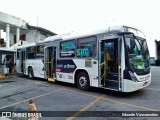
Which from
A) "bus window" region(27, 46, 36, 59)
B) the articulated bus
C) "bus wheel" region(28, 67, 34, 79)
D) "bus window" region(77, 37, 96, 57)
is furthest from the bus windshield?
"bus wheel" region(28, 67, 34, 79)

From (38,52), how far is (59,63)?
3.24 m

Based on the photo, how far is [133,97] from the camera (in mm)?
7871

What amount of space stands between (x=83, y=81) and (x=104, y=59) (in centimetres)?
173

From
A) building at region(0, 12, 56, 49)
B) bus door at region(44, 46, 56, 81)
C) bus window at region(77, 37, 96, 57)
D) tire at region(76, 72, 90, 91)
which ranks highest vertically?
building at region(0, 12, 56, 49)

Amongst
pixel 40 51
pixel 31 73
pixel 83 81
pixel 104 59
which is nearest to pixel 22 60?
pixel 31 73

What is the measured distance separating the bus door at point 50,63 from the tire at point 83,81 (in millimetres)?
2685

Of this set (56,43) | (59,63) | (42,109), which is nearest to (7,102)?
(42,109)

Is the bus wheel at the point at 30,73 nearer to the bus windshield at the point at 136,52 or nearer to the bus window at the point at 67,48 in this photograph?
the bus window at the point at 67,48

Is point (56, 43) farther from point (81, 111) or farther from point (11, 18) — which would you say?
point (11, 18)

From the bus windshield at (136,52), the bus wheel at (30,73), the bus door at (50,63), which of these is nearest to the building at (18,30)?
the bus wheel at (30,73)

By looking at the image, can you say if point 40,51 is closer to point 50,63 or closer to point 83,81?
point 50,63

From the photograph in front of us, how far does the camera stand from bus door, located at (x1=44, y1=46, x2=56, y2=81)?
464 inches

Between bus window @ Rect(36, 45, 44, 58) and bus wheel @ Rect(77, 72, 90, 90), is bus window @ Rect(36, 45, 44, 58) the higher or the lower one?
the higher one

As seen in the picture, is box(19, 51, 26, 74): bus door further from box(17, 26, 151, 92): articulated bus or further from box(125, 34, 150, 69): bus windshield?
box(125, 34, 150, 69): bus windshield
